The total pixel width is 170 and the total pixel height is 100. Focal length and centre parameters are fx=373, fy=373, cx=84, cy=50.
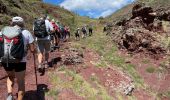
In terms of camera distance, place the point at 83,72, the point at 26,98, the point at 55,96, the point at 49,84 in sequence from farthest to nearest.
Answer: the point at 83,72 < the point at 49,84 < the point at 55,96 < the point at 26,98

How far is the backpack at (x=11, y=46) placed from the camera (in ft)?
30.9

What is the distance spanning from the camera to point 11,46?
9.39 m

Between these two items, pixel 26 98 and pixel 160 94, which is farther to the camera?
pixel 160 94

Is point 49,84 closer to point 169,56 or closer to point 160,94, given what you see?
point 160,94

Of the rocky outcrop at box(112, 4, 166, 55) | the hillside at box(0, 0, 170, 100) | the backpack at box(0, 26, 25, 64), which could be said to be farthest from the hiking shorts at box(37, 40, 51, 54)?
the rocky outcrop at box(112, 4, 166, 55)

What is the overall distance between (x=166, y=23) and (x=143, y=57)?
3906 mm

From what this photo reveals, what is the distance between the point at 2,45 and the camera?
9.45 meters

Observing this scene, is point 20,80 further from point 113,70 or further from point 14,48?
point 113,70

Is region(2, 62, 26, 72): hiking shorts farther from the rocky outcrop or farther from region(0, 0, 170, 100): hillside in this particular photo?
the rocky outcrop

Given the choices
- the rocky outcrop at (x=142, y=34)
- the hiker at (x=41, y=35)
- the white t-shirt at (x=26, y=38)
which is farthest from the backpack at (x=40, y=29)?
the rocky outcrop at (x=142, y=34)

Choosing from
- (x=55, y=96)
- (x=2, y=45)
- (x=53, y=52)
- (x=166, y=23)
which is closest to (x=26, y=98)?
(x=55, y=96)

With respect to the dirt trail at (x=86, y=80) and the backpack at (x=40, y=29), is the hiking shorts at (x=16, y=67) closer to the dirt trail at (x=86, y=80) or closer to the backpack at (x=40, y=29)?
the dirt trail at (x=86, y=80)

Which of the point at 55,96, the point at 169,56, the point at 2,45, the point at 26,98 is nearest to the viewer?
the point at 2,45

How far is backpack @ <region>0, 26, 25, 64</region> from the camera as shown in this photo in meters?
9.41
